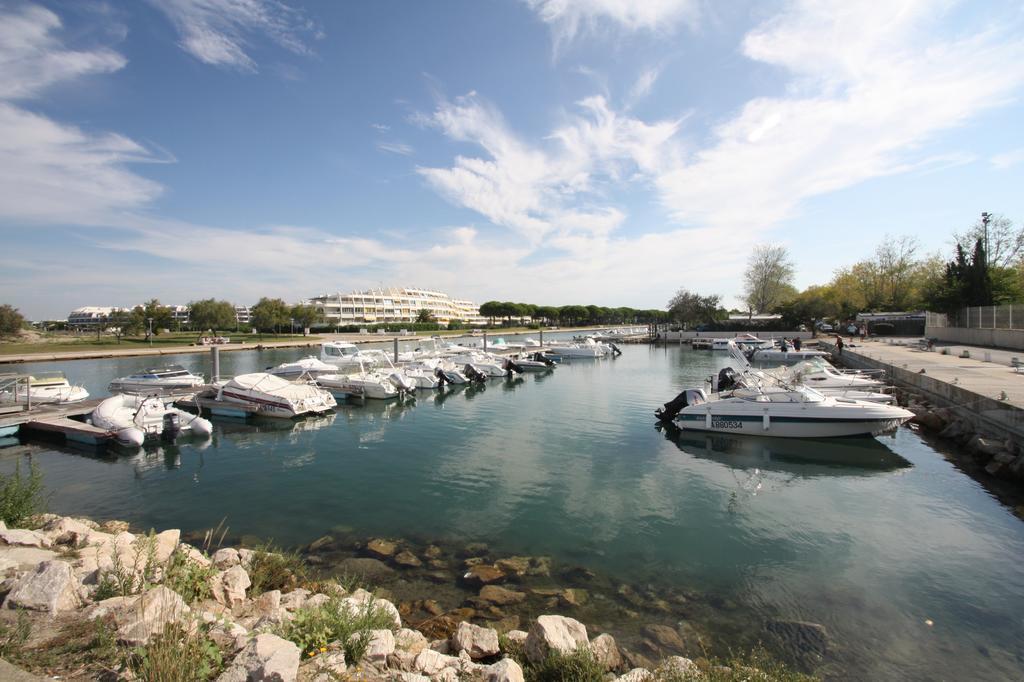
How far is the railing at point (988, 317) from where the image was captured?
35094 millimetres

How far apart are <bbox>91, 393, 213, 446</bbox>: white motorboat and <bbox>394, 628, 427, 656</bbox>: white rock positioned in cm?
1722

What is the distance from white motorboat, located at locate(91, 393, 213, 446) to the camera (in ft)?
60.1

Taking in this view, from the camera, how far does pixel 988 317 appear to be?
127 ft

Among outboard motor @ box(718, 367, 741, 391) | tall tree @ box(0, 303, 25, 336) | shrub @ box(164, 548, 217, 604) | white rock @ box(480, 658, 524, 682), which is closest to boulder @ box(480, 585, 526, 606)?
white rock @ box(480, 658, 524, 682)

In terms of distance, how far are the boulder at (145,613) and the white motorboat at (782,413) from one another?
1894 centimetres

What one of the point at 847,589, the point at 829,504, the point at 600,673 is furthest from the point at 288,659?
the point at 829,504

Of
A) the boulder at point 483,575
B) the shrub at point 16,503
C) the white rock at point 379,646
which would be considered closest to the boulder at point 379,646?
the white rock at point 379,646

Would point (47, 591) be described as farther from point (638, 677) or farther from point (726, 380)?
point (726, 380)

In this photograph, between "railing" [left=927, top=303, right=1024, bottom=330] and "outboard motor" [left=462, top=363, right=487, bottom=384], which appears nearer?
"railing" [left=927, top=303, right=1024, bottom=330]

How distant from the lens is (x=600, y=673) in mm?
5512

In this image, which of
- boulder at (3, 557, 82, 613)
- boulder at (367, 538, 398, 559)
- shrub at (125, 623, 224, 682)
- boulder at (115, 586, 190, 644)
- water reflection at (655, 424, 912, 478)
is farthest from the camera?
water reflection at (655, 424, 912, 478)

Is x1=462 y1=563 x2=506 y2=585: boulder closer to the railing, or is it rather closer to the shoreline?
the shoreline

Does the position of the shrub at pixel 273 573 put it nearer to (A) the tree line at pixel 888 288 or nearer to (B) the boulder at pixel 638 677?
(B) the boulder at pixel 638 677

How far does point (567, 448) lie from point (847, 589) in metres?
10.5
